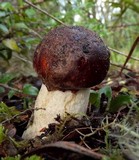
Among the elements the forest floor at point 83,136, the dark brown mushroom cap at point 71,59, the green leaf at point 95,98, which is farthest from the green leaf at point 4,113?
the green leaf at point 95,98

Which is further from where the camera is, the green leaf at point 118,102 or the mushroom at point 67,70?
the green leaf at point 118,102

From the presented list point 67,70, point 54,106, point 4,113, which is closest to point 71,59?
point 67,70

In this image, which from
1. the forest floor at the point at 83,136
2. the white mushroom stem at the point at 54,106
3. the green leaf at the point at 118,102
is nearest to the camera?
the forest floor at the point at 83,136

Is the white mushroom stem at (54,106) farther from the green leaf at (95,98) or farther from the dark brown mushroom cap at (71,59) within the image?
the green leaf at (95,98)

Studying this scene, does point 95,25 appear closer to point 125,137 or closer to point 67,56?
point 67,56

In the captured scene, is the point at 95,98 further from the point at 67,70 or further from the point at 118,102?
the point at 67,70

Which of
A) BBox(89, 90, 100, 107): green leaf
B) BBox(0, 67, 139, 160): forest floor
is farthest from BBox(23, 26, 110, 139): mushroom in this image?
BBox(89, 90, 100, 107): green leaf

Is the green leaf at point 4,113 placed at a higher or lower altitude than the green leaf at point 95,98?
lower

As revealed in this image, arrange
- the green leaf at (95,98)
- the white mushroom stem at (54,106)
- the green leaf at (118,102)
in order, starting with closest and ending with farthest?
the white mushroom stem at (54,106) < the green leaf at (118,102) < the green leaf at (95,98)

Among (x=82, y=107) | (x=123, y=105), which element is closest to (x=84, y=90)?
(x=82, y=107)
